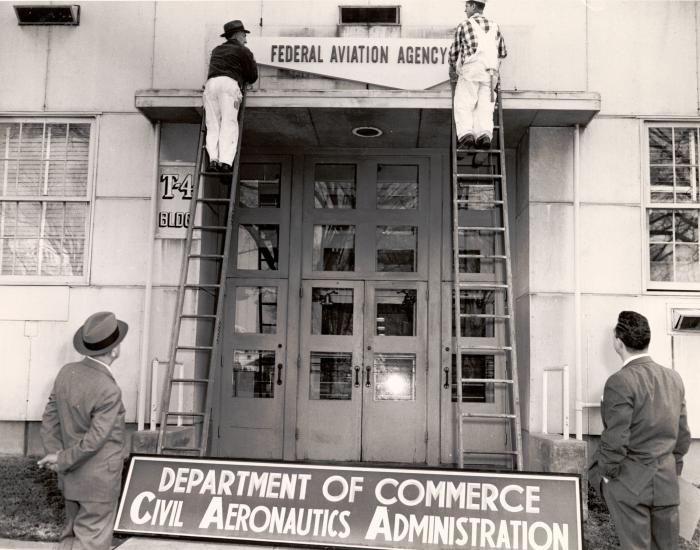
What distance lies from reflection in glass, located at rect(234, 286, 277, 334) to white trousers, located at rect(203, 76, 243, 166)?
6.76ft

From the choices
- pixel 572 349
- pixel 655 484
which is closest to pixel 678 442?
pixel 655 484

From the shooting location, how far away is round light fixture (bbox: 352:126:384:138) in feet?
24.8

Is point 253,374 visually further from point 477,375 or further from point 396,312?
point 477,375

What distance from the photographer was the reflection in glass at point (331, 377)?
26.8ft

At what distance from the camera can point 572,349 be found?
23.8ft

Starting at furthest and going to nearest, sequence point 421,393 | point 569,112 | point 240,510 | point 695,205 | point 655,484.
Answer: point 421,393 → point 695,205 → point 569,112 → point 240,510 → point 655,484

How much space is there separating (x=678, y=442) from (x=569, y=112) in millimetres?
4036

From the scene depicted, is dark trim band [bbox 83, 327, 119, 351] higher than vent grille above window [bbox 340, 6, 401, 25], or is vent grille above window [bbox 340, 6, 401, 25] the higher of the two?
vent grille above window [bbox 340, 6, 401, 25]

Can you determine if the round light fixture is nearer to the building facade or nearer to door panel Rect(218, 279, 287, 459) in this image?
the building facade

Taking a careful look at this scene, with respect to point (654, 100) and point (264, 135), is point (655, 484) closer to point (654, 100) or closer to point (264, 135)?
point (654, 100)

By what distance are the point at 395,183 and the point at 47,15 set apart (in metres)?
4.57

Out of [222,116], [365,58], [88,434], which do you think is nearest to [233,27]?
[222,116]

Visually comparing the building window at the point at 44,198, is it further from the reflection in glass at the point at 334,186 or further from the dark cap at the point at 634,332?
the dark cap at the point at 634,332

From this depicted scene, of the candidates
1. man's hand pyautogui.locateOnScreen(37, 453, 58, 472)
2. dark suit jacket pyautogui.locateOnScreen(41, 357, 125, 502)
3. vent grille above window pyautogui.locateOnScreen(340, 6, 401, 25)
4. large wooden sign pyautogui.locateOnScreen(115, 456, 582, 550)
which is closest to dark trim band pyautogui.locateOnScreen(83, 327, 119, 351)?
dark suit jacket pyautogui.locateOnScreen(41, 357, 125, 502)
